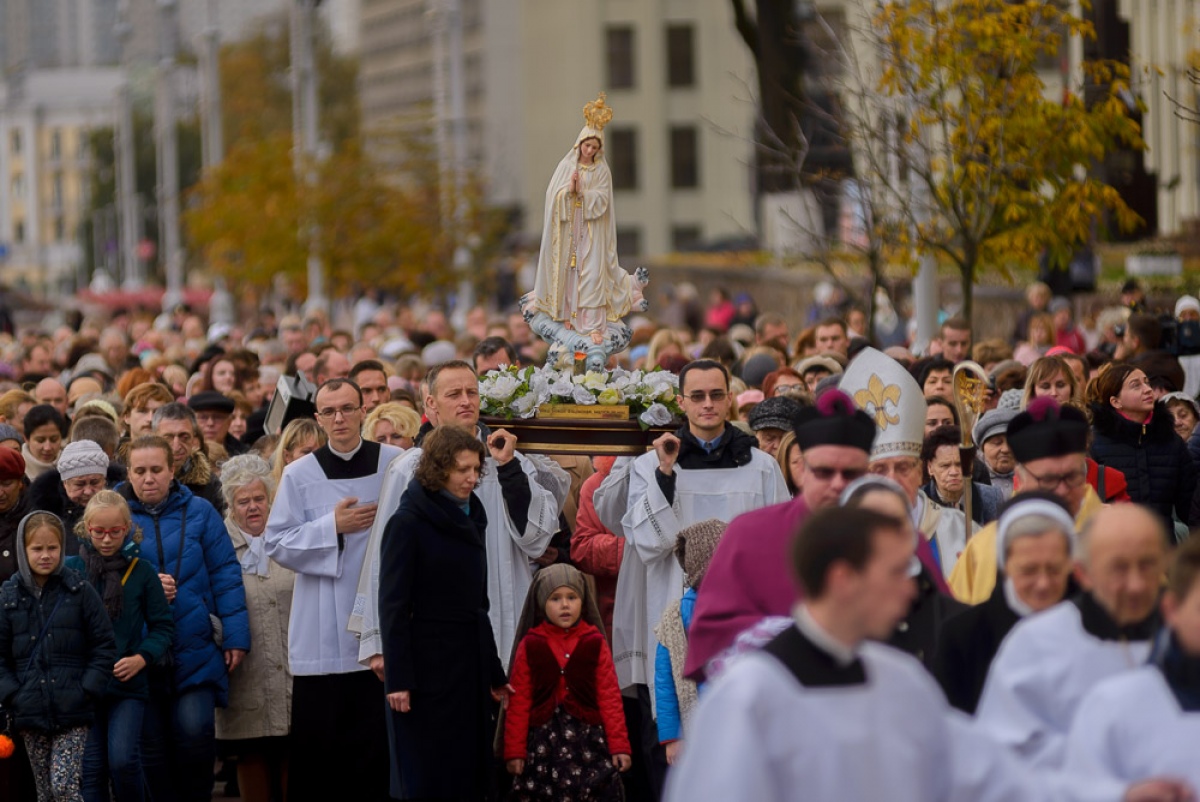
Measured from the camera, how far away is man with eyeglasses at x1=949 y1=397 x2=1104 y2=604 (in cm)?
728

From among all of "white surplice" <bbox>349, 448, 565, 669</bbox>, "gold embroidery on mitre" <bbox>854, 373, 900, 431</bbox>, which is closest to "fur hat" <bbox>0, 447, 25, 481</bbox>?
"white surplice" <bbox>349, 448, 565, 669</bbox>

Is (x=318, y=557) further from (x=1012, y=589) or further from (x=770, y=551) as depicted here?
(x=1012, y=589)

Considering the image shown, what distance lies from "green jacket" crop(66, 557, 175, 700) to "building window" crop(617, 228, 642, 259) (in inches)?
2549

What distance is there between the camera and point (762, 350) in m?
15.1

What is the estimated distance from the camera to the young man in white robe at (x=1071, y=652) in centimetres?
589

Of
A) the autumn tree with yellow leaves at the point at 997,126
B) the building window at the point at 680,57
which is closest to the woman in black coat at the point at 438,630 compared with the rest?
the autumn tree with yellow leaves at the point at 997,126

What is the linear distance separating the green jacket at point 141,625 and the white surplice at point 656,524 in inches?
78.5

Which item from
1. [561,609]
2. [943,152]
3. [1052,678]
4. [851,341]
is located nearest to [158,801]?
[561,609]

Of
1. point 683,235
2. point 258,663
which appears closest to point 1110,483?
point 258,663

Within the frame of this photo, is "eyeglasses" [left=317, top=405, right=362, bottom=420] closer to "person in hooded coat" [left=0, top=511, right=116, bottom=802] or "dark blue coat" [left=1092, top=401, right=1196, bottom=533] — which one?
"person in hooded coat" [left=0, top=511, right=116, bottom=802]

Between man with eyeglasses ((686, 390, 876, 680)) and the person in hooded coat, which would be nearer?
man with eyeglasses ((686, 390, 876, 680))

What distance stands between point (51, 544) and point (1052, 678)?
494 centimetres

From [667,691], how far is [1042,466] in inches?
93.1

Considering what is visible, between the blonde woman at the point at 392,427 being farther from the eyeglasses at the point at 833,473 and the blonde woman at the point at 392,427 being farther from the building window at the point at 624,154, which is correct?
the building window at the point at 624,154
